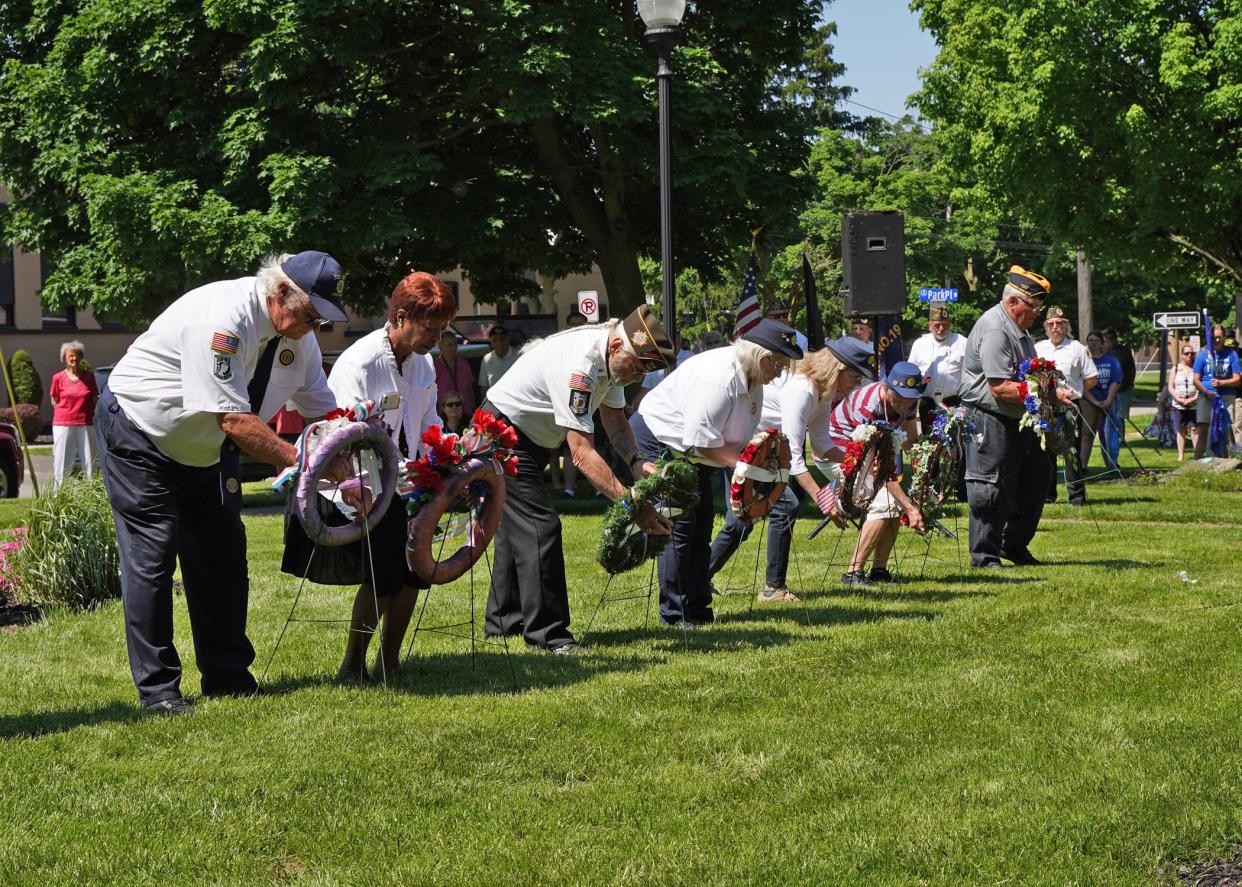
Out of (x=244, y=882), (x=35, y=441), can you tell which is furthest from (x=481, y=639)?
(x=35, y=441)

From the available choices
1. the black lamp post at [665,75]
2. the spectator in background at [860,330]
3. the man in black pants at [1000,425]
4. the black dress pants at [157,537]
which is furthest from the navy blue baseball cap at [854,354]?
the spectator in background at [860,330]

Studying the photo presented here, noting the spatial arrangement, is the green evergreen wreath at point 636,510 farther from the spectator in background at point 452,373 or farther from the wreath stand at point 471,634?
the spectator in background at point 452,373

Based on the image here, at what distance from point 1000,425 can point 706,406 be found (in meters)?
3.58

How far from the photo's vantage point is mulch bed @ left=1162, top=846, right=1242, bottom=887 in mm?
4359

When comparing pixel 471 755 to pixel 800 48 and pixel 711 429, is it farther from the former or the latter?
pixel 800 48

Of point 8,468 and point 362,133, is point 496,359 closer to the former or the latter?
point 362,133

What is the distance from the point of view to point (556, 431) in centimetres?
793

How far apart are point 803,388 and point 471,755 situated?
14.0 feet

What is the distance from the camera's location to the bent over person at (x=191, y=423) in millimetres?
6250

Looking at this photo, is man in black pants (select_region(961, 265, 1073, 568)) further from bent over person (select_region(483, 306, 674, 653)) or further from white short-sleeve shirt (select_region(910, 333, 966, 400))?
white short-sleeve shirt (select_region(910, 333, 966, 400))

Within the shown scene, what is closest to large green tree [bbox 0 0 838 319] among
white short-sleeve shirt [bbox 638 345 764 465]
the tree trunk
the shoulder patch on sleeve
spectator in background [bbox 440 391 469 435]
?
the tree trunk

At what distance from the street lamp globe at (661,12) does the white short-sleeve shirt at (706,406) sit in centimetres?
493

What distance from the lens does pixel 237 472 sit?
6812mm

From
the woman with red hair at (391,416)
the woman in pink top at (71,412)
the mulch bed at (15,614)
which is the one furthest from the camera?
the woman in pink top at (71,412)
